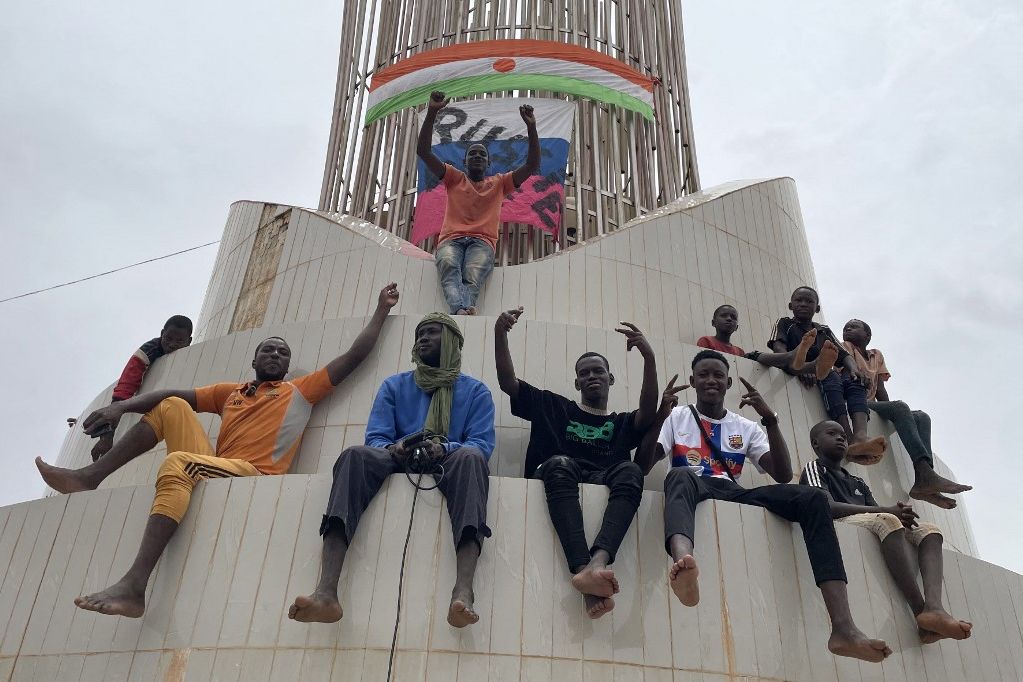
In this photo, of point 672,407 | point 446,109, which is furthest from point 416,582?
point 446,109

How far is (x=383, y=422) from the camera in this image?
5504mm

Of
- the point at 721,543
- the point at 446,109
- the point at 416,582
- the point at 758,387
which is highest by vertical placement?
the point at 446,109

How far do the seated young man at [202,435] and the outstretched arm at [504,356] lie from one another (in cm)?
109

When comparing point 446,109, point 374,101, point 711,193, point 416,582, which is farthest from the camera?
point 374,101

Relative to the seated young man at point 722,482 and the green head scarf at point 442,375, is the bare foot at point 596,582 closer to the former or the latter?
the seated young man at point 722,482

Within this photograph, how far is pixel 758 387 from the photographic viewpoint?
707cm

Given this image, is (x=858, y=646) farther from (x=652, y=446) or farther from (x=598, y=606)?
(x=652, y=446)

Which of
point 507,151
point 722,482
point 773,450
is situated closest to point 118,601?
point 722,482

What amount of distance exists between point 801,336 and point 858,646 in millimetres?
3560

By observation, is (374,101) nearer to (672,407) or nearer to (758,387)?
(758,387)

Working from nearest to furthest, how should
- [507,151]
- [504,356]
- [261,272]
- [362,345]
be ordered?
[504,356], [362,345], [261,272], [507,151]

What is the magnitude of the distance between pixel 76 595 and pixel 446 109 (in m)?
5.94

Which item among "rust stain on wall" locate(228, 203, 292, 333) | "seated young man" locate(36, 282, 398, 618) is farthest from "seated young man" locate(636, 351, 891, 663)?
"rust stain on wall" locate(228, 203, 292, 333)

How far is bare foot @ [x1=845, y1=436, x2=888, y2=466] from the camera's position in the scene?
6.59 meters
